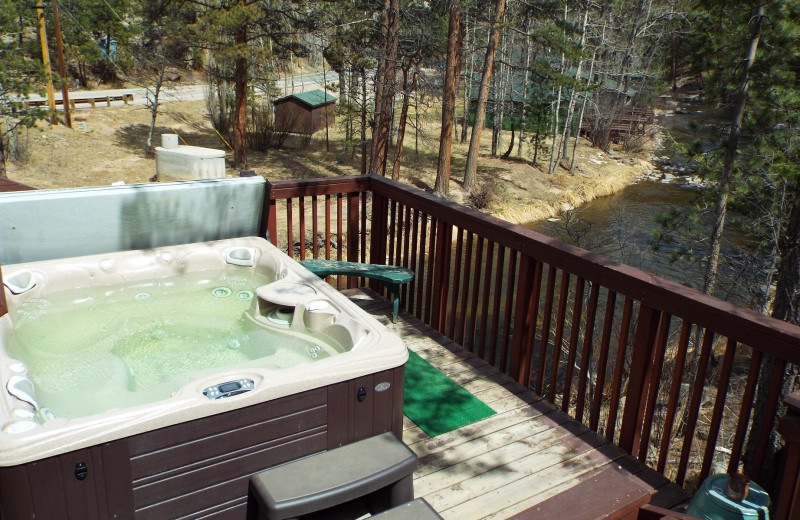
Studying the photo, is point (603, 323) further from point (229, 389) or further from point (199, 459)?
point (199, 459)

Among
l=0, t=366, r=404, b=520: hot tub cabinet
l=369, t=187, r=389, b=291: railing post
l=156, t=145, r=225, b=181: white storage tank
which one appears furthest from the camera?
l=369, t=187, r=389, b=291: railing post

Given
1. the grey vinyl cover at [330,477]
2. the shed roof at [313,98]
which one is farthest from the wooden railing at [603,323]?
the shed roof at [313,98]

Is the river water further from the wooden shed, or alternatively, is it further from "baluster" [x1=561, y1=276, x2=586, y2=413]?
the wooden shed

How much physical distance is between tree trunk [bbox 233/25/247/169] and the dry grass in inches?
18.2

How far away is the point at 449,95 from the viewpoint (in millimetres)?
12727

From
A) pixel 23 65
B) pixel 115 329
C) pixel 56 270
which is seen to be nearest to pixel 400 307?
pixel 115 329

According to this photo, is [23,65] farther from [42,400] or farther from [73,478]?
[73,478]

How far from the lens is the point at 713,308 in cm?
224

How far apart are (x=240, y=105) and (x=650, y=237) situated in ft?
31.1

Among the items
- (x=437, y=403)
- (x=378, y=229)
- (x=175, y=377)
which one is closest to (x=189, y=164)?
(x=378, y=229)

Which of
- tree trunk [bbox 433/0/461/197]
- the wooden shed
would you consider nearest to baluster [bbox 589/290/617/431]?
tree trunk [bbox 433/0/461/197]

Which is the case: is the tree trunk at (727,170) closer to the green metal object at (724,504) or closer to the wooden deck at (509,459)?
the wooden deck at (509,459)

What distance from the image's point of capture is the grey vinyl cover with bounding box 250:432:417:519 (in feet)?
5.59

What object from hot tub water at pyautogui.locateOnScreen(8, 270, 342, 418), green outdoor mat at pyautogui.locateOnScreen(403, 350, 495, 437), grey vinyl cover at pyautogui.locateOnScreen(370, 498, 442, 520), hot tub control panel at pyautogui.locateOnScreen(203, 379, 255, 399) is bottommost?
green outdoor mat at pyautogui.locateOnScreen(403, 350, 495, 437)
